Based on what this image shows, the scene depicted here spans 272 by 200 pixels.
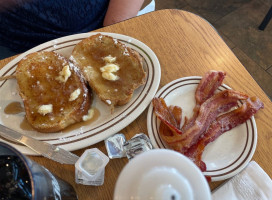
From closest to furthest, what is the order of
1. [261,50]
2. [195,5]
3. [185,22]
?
[185,22]
[261,50]
[195,5]

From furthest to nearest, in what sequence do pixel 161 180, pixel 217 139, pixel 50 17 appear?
1. pixel 50 17
2. pixel 217 139
3. pixel 161 180

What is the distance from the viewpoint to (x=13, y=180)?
0.57m

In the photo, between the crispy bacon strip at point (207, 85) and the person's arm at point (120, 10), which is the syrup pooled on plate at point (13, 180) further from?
the person's arm at point (120, 10)

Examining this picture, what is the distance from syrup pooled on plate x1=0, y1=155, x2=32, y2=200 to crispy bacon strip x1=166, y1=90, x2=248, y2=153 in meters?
0.49

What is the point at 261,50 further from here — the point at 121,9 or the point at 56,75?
the point at 56,75

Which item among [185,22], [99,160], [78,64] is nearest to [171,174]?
[99,160]

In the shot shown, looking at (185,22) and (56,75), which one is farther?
(185,22)

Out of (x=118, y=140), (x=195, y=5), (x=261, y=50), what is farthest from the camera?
(x=195, y=5)

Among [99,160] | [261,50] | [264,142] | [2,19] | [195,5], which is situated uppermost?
[2,19]

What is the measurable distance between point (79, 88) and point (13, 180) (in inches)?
20.5

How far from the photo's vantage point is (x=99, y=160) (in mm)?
784

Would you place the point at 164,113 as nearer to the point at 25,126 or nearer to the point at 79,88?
the point at 79,88

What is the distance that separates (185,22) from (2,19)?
100cm

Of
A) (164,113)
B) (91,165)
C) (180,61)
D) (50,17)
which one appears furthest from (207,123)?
(50,17)
